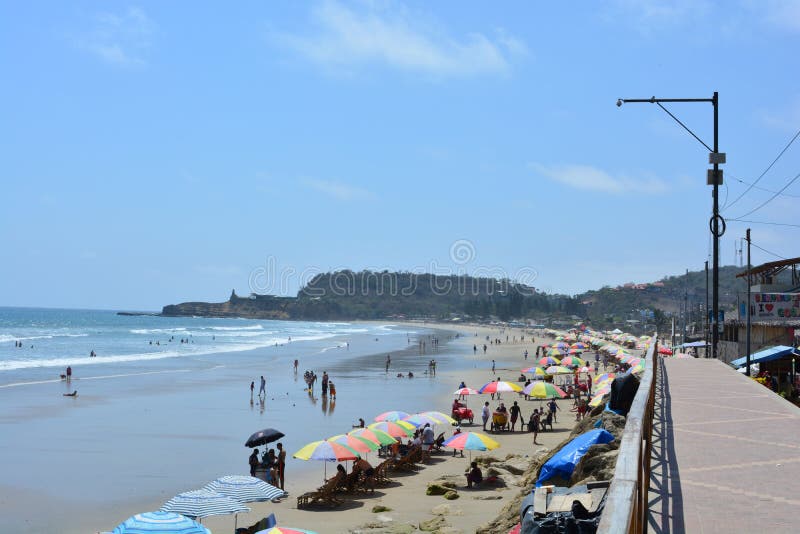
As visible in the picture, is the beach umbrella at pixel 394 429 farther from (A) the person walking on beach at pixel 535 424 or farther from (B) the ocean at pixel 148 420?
(A) the person walking on beach at pixel 535 424

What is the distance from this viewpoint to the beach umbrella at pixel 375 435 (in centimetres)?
1730

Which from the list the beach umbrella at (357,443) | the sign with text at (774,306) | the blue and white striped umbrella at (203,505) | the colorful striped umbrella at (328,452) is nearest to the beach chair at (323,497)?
the colorful striped umbrella at (328,452)

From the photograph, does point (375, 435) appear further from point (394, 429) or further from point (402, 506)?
point (402, 506)

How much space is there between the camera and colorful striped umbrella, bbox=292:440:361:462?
1588 centimetres

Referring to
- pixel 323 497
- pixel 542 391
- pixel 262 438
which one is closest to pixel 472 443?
pixel 323 497

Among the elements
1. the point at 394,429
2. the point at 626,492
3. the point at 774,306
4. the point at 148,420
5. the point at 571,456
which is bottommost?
the point at 148,420

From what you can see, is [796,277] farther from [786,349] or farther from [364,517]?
[364,517]

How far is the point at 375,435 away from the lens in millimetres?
17656

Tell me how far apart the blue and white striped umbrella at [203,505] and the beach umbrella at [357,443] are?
4743 millimetres

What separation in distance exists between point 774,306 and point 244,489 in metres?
16.5

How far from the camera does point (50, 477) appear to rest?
18.2 meters

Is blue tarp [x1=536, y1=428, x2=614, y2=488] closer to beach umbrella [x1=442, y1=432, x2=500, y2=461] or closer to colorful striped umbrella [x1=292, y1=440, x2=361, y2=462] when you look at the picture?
colorful striped umbrella [x1=292, y1=440, x2=361, y2=462]

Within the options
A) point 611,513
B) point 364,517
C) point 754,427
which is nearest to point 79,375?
point 364,517

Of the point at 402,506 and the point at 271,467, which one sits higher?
the point at 271,467
